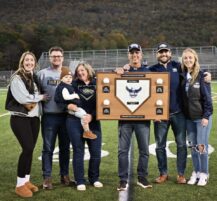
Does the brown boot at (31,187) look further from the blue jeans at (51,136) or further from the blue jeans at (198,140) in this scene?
the blue jeans at (198,140)

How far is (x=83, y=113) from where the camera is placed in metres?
6.07

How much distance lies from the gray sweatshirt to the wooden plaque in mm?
577

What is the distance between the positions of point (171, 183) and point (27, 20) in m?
104

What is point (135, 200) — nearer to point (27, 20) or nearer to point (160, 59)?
point (160, 59)

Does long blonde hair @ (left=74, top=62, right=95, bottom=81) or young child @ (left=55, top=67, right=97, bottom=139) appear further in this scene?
long blonde hair @ (left=74, top=62, right=95, bottom=81)

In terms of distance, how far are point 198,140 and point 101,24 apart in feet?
338

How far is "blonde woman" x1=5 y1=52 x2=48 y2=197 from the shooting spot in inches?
237

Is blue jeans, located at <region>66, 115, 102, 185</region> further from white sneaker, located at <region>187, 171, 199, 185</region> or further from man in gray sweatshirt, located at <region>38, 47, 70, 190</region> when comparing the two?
white sneaker, located at <region>187, 171, 199, 185</region>

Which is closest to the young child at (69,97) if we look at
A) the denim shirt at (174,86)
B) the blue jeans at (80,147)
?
the blue jeans at (80,147)

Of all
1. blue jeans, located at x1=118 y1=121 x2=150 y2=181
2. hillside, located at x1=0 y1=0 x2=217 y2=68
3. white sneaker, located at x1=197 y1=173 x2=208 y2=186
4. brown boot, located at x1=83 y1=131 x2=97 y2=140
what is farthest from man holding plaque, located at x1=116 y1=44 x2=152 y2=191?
hillside, located at x1=0 y1=0 x2=217 y2=68

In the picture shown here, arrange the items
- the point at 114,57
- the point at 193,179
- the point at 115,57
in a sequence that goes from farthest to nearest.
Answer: the point at 114,57 → the point at 115,57 → the point at 193,179

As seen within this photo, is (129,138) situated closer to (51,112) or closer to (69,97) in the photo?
(69,97)

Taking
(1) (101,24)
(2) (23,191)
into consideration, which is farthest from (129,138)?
(1) (101,24)

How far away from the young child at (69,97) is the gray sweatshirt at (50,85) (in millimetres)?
137
